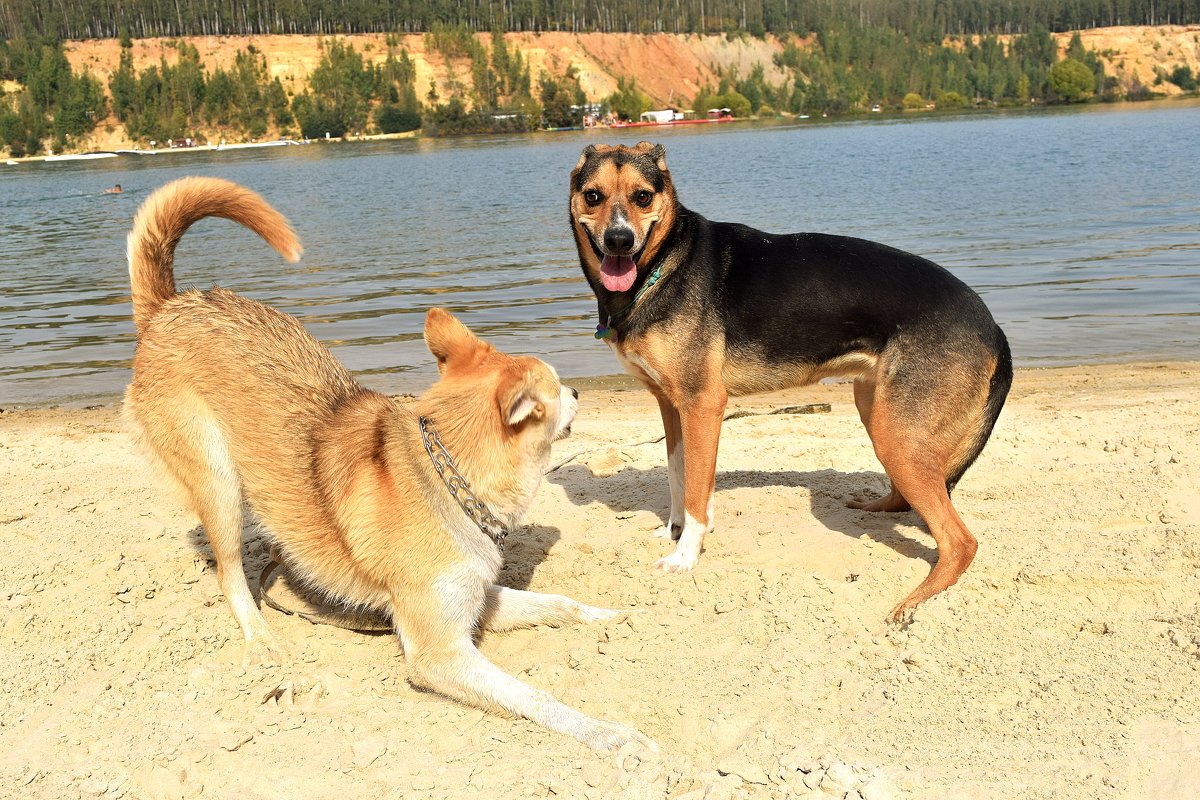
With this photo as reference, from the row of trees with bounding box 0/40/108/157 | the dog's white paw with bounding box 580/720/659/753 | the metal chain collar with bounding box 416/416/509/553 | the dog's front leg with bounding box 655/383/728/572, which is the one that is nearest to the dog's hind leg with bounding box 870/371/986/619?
the dog's front leg with bounding box 655/383/728/572

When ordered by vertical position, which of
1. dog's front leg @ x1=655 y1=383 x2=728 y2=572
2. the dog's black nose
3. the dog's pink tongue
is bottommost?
dog's front leg @ x1=655 y1=383 x2=728 y2=572

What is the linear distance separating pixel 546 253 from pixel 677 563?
17335 mm

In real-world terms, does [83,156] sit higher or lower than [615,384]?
higher

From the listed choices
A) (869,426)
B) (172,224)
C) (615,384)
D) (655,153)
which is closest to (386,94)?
(615,384)

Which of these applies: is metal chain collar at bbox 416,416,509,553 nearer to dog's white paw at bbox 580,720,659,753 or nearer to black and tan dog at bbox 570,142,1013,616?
dog's white paw at bbox 580,720,659,753

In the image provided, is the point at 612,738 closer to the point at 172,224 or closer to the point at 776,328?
the point at 776,328

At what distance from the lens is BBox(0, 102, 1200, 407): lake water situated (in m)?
12.7

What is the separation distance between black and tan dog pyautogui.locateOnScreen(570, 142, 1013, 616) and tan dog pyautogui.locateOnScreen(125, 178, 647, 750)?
4.33 feet

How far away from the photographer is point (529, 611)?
16.9ft

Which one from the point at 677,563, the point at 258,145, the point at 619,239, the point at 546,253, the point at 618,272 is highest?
the point at 258,145

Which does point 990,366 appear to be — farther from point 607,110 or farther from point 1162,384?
point 607,110

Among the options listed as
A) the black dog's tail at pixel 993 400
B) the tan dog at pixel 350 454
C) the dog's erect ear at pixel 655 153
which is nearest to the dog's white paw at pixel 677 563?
the tan dog at pixel 350 454

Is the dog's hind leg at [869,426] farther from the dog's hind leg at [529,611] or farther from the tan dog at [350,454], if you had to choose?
the tan dog at [350,454]

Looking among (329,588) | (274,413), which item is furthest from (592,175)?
(329,588)
